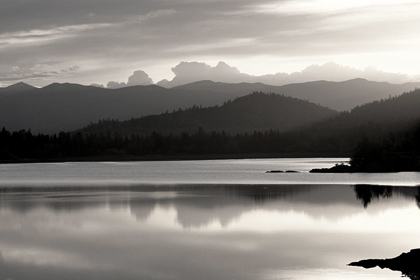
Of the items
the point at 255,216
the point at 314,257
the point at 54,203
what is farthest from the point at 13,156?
the point at 314,257

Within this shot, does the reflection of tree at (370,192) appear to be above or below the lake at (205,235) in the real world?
below

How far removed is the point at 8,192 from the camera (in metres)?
59.7

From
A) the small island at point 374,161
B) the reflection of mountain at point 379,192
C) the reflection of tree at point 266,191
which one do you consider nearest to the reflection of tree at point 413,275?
the reflection of mountain at point 379,192

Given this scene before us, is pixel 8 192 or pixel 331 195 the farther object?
pixel 8 192

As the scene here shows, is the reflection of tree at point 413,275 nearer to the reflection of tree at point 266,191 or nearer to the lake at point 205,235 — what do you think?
the lake at point 205,235

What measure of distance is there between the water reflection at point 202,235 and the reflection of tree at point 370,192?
150 millimetres

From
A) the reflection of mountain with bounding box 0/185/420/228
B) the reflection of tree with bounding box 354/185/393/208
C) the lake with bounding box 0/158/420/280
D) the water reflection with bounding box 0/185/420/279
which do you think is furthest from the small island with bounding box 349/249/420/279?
the reflection of tree with bounding box 354/185/393/208

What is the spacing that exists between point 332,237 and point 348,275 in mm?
8643

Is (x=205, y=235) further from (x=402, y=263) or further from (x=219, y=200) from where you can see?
(x=219, y=200)

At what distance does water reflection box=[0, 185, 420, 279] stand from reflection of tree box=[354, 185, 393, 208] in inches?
5.9

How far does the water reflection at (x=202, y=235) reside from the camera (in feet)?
75.0

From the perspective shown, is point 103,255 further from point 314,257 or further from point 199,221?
point 199,221

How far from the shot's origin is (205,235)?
30.9 metres

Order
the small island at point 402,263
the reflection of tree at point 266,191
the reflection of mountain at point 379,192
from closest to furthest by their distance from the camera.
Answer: the small island at point 402,263
the reflection of mountain at point 379,192
the reflection of tree at point 266,191
